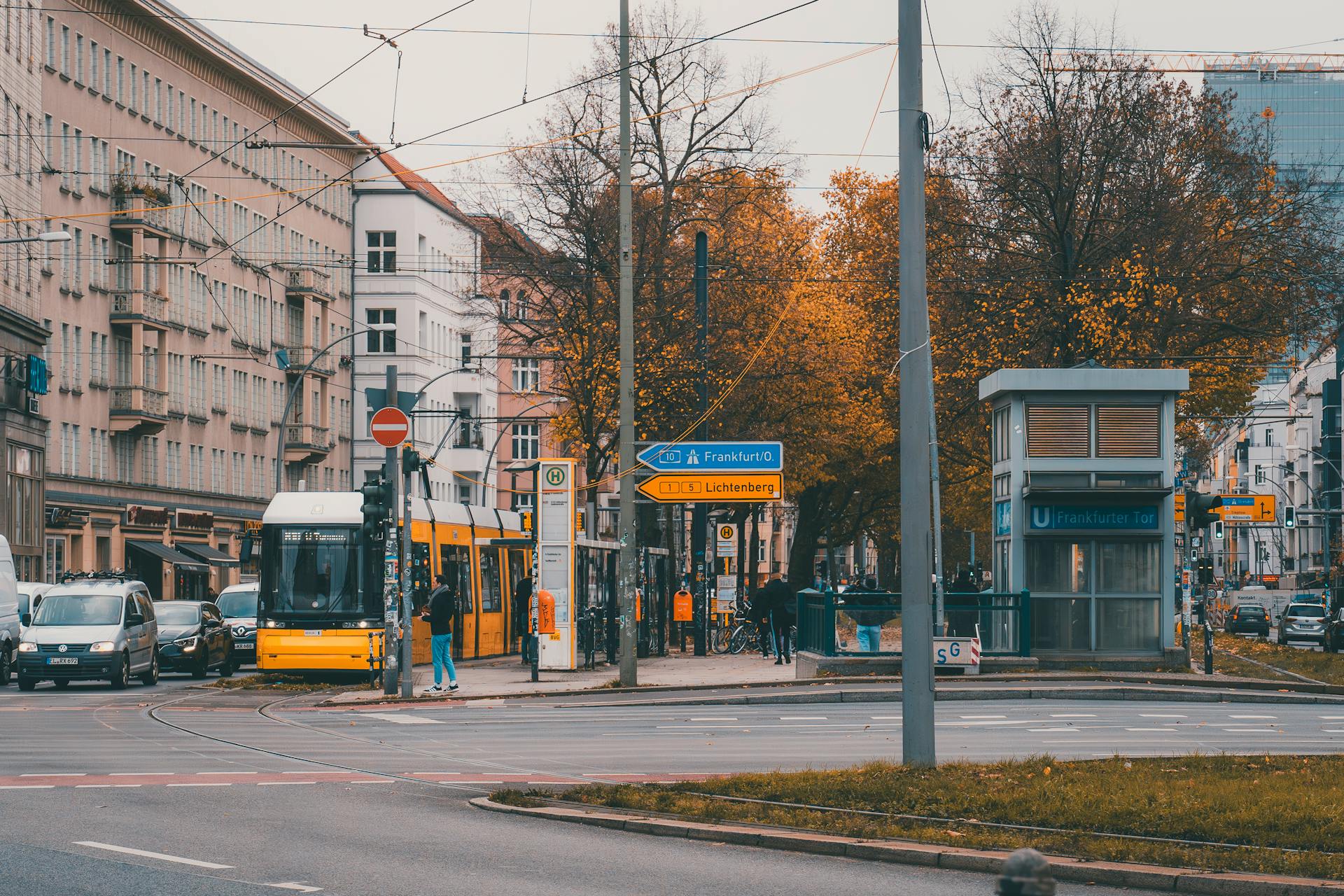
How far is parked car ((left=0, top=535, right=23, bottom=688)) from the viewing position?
117ft

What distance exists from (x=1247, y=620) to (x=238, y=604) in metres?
52.4

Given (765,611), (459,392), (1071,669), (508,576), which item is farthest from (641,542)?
(459,392)

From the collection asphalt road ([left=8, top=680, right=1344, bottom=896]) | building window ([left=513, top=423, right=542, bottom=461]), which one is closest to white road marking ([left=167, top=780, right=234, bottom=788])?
asphalt road ([left=8, top=680, right=1344, bottom=896])

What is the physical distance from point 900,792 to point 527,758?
5.70 meters

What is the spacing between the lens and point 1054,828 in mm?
12227

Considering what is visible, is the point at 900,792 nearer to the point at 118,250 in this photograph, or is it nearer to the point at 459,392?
the point at 118,250

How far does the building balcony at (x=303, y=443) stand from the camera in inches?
3319

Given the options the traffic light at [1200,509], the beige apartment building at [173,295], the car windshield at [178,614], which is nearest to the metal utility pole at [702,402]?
the traffic light at [1200,509]

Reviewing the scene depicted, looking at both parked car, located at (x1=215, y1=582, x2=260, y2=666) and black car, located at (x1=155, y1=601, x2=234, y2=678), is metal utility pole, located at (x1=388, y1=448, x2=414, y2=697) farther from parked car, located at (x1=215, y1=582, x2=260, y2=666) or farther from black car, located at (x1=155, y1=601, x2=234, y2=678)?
parked car, located at (x1=215, y1=582, x2=260, y2=666)

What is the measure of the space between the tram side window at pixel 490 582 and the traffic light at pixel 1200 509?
1445 cm

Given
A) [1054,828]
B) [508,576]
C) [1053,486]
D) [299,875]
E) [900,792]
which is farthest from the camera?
[508,576]

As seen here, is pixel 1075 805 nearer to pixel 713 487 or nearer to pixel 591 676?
pixel 591 676

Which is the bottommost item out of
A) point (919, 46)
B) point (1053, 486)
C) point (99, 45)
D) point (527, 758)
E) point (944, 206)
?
point (527, 758)

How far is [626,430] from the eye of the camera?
97.7ft
